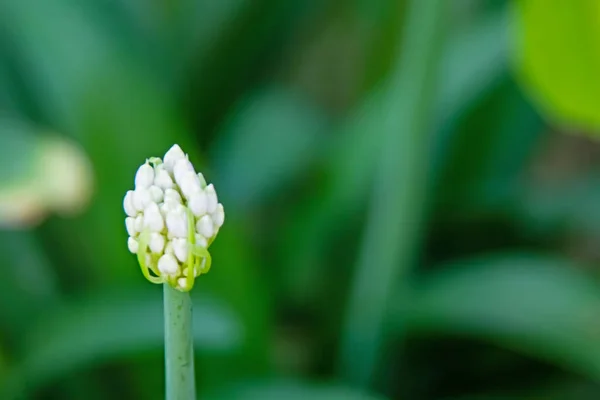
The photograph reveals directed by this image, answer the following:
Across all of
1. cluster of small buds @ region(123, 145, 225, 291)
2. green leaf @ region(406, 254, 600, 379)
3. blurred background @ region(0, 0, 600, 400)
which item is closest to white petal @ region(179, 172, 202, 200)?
cluster of small buds @ region(123, 145, 225, 291)

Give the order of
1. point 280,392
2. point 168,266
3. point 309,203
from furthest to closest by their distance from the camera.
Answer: point 309,203, point 280,392, point 168,266

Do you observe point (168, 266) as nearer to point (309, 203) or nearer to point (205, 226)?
point (205, 226)

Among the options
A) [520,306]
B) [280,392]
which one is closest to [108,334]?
[280,392]

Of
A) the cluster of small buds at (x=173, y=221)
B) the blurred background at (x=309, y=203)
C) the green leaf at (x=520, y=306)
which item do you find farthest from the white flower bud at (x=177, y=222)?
the green leaf at (x=520, y=306)

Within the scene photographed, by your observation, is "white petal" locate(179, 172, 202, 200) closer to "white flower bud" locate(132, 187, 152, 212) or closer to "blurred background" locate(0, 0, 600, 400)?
"white flower bud" locate(132, 187, 152, 212)

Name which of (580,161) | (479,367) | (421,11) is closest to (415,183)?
(421,11)

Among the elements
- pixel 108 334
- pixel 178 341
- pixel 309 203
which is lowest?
pixel 178 341
